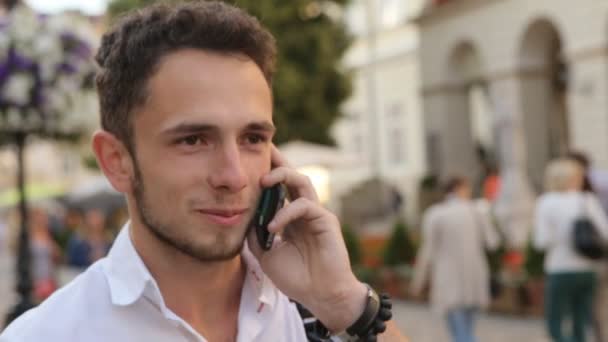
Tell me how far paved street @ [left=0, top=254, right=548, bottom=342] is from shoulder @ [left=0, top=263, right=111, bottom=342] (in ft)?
35.2

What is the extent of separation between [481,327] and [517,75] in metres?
11.8

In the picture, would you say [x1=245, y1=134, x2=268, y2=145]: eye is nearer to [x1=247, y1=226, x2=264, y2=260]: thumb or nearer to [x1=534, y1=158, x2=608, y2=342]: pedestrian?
[x1=247, y1=226, x2=264, y2=260]: thumb

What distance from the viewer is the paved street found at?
12945 mm

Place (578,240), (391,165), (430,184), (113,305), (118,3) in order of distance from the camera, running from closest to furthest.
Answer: (113,305), (578,240), (430,184), (118,3), (391,165)

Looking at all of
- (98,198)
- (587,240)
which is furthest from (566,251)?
(98,198)

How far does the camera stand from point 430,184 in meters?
28.0

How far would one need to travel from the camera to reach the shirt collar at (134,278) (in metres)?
2.00

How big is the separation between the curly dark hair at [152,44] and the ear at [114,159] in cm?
2

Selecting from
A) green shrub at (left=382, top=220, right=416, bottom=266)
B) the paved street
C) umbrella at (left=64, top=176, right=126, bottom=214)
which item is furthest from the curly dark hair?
umbrella at (left=64, top=176, right=126, bottom=214)

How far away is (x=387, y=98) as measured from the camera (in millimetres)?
38844

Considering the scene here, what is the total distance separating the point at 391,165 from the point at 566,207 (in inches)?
1158

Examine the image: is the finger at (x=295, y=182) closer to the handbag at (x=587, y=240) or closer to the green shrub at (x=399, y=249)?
the handbag at (x=587, y=240)

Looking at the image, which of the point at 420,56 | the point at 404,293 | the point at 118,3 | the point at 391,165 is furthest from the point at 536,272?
the point at 391,165

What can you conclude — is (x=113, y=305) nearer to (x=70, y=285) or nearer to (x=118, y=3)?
(x=70, y=285)
